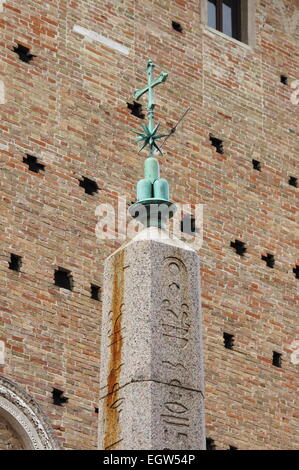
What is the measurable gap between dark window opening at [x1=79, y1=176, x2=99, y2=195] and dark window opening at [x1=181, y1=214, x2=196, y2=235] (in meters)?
0.97

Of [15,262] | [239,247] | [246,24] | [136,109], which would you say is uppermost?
[246,24]

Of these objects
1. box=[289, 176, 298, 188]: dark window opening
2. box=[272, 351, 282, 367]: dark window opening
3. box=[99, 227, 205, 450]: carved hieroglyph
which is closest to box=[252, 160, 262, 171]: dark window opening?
box=[289, 176, 298, 188]: dark window opening

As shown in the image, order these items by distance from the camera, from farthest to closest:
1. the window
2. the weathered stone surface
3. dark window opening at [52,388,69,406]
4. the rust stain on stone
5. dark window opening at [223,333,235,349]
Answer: the window → dark window opening at [223,333,235,349] → dark window opening at [52,388,69,406] → the rust stain on stone → the weathered stone surface

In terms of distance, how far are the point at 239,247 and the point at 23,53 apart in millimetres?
2770

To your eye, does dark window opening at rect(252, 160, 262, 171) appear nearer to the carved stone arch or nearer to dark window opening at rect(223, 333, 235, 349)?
dark window opening at rect(223, 333, 235, 349)

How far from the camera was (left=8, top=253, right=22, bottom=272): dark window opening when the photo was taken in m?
11.4

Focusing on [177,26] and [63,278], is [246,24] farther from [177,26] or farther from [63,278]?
[63,278]

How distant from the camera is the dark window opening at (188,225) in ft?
42.2

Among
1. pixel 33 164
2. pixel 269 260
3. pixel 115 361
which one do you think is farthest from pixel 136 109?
pixel 115 361

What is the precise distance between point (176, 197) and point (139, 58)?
144 centimetres

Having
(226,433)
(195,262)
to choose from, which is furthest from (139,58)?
(195,262)

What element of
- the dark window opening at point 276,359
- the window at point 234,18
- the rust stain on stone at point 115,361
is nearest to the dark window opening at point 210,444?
the dark window opening at point 276,359

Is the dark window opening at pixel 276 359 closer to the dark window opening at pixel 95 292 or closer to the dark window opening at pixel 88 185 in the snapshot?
the dark window opening at pixel 95 292

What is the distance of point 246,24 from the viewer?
14.7m
